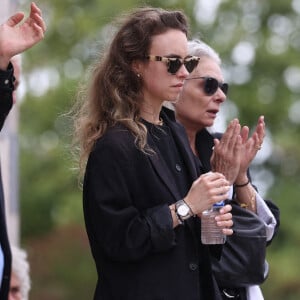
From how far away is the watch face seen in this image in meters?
4.22

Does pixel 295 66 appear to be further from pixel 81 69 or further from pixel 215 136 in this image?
pixel 215 136

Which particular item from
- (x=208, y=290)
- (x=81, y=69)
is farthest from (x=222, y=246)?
(x=81, y=69)

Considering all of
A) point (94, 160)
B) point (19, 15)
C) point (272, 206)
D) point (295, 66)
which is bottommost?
point (295, 66)

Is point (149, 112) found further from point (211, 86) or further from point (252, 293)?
point (252, 293)

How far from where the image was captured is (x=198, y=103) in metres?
5.23

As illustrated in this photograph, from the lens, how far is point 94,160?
4.30m

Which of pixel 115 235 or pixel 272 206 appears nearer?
pixel 115 235

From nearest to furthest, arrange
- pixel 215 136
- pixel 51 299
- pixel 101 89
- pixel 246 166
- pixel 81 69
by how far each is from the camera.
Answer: pixel 101 89
pixel 246 166
pixel 215 136
pixel 51 299
pixel 81 69

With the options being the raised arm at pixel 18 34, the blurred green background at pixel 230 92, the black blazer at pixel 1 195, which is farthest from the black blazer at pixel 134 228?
the blurred green background at pixel 230 92

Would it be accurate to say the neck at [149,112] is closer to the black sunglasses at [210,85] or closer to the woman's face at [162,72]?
the woman's face at [162,72]

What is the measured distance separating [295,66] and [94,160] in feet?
54.5

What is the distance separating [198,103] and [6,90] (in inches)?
49.6

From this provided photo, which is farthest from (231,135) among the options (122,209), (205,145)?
(122,209)

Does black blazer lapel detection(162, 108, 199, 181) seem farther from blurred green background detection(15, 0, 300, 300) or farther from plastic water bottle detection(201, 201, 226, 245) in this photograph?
blurred green background detection(15, 0, 300, 300)
